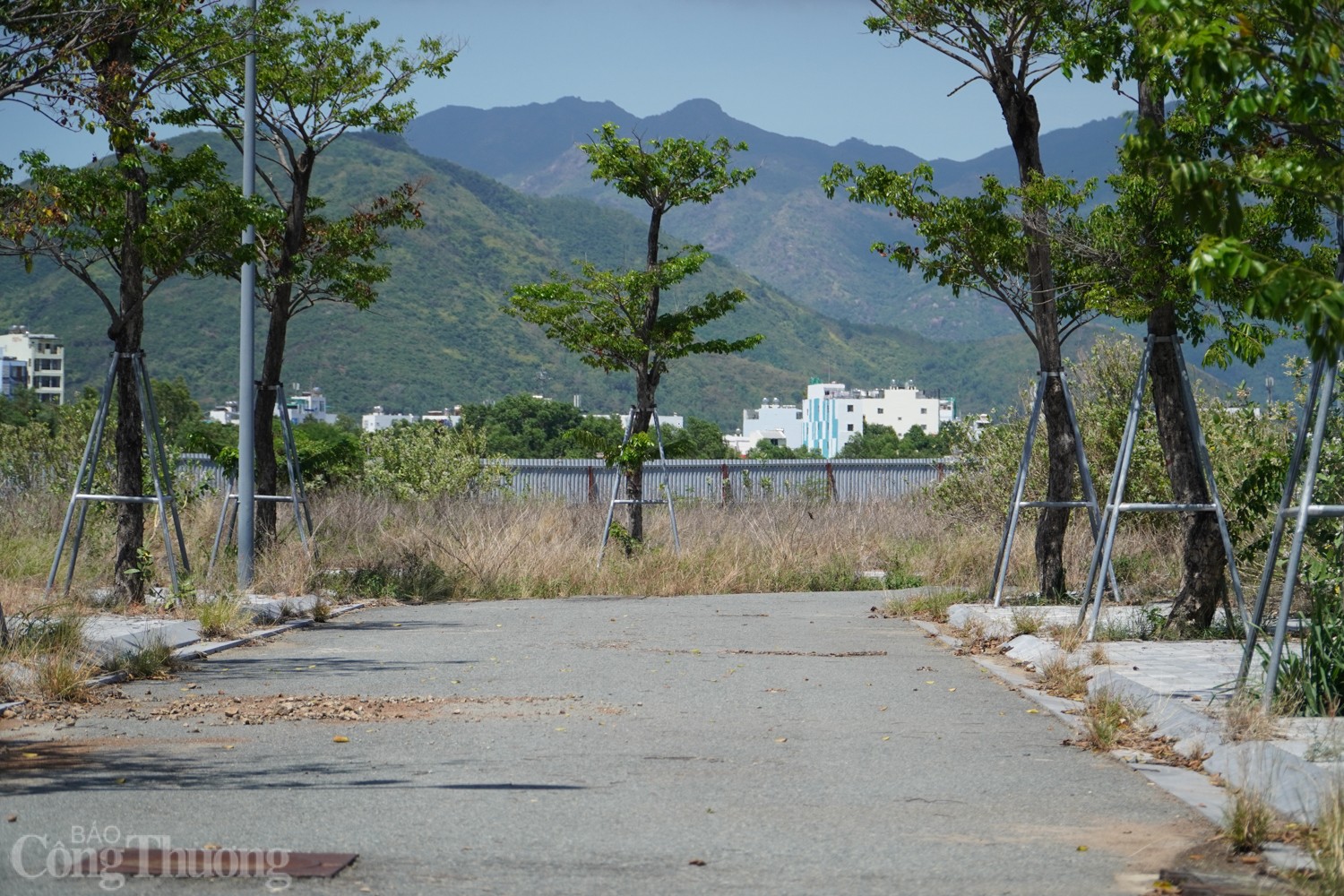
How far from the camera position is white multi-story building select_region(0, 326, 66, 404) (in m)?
119

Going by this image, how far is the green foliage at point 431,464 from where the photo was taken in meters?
35.6

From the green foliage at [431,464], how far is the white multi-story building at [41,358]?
8456 centimetres

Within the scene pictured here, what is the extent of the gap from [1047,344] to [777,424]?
458ft

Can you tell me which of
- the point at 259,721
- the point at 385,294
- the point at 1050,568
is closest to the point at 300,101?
the point at 1050,568

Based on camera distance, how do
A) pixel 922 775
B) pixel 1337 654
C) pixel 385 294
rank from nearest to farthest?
pixel 922 775 → pixel 1337 654 → pixel 385 294

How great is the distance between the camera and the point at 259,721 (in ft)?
29.5

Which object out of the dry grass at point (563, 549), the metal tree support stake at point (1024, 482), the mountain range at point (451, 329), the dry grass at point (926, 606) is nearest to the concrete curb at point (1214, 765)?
the metal tree support stake at point (1024, 482)

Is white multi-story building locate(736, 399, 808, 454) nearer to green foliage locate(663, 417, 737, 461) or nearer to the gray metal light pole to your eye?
green foliage locate(663, 417, 737, 461)

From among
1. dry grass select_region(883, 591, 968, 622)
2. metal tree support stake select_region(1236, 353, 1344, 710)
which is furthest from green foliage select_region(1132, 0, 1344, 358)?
dry grass select_region(883, 591, 968, 622)

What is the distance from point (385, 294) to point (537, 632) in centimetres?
11159

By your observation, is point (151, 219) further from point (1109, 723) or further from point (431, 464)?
point (431, 464)

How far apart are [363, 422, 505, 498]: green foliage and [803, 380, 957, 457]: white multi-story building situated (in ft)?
370

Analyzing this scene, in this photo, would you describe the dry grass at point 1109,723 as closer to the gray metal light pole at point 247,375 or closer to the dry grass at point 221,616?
the dry grass at point 221,616

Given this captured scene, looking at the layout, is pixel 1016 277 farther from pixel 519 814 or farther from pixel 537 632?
pixel 519 814
